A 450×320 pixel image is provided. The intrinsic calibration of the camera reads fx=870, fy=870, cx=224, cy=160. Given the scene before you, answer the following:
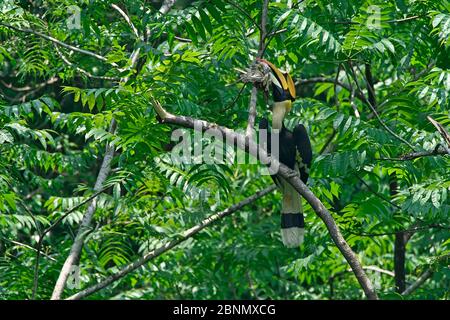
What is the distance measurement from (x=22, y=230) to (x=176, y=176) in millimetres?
3419

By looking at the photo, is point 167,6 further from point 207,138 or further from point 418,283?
point 418,283

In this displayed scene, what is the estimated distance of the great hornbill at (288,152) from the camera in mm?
6329

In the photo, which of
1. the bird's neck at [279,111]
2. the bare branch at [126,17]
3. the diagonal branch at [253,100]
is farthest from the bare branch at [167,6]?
the diagonal branch at [253,100]

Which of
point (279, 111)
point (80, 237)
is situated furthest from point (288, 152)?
point (80, 237)

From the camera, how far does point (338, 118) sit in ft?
21.4

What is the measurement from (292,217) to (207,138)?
0.89m

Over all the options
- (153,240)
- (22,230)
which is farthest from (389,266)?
(22,230)

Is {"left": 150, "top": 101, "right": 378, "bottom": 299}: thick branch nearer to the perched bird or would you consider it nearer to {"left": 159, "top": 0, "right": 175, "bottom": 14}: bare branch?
the perched bird

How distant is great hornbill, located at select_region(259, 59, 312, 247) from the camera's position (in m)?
6.33

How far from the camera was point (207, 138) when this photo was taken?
21.9 feet

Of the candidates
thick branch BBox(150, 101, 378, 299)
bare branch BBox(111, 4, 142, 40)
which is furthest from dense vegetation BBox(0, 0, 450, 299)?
thick branch BBox(150, 101, 378, 299)

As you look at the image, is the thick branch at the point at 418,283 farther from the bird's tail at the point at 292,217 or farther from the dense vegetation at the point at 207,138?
the bird's tail at the point at 292,217

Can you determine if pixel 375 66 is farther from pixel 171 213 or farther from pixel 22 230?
pixel 22 230

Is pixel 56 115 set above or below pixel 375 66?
below
